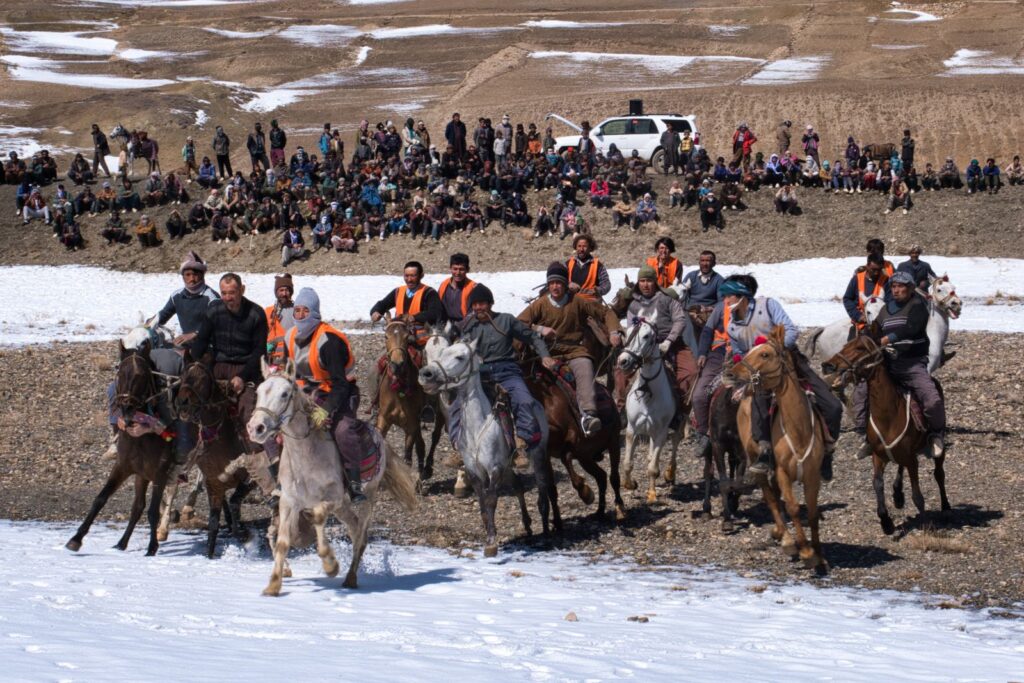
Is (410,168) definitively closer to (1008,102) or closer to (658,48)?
(1008,102)

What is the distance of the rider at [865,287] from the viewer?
57.7ft

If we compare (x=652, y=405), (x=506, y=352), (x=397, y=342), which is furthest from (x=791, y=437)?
(x=397, y=342)

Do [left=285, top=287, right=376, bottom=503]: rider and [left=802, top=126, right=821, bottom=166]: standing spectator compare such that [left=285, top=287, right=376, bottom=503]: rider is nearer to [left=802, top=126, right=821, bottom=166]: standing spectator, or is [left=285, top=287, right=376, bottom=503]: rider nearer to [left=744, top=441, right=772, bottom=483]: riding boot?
[left=744, top=441, right=772, bottom=483]: riding boot

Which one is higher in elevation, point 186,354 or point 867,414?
point 186,354

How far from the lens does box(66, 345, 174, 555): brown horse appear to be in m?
12.9

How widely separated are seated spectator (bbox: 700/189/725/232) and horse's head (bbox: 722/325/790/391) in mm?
27335

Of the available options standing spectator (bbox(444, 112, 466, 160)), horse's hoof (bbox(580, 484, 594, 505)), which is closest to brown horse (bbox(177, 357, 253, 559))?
horse's hoof (bbox(580, 484, 594, 505))

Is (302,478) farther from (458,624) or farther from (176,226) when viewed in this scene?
(176,226)

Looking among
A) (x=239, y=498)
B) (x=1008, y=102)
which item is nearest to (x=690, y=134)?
(x=1008, y=102)

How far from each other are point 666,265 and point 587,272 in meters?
1.01

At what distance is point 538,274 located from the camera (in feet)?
121

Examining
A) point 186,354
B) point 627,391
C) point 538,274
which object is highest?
point 186,354

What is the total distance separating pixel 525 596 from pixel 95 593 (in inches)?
137

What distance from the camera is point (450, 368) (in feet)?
42.7
